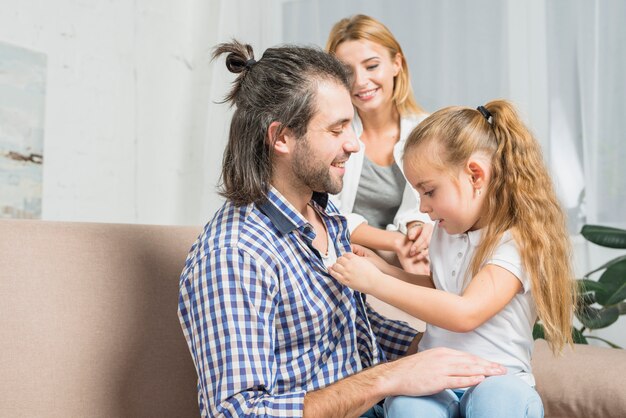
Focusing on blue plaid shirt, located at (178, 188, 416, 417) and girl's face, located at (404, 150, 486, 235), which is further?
girl's face, located at (404, 150, 486, 235)

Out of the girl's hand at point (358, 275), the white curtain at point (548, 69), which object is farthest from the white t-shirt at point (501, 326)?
the white curtain at point (548, 69)

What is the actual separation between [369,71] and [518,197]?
1.13 m

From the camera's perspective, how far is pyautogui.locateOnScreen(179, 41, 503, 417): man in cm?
119

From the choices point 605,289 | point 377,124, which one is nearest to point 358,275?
point 377,124

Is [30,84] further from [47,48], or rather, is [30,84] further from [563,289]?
[563,289]

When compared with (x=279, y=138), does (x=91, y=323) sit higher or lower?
lower

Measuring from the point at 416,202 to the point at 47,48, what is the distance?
6.92ft

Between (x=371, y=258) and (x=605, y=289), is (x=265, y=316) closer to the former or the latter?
(x=371, y=258)

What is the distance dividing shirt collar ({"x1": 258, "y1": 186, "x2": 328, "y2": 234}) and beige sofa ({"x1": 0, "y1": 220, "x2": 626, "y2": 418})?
0.28 metres

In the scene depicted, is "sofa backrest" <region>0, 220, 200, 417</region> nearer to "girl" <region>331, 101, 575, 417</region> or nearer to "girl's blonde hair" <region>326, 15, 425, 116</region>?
"girl" <region>331, 101, 575, 417</region>

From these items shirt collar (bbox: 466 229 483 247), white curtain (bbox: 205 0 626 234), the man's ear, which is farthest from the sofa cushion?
white curtain (bbox: 205 0 626 234)

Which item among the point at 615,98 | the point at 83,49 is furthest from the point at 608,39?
the point at 83,49

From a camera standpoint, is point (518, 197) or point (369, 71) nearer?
point (518, 197)

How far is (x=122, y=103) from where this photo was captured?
12.8ft
